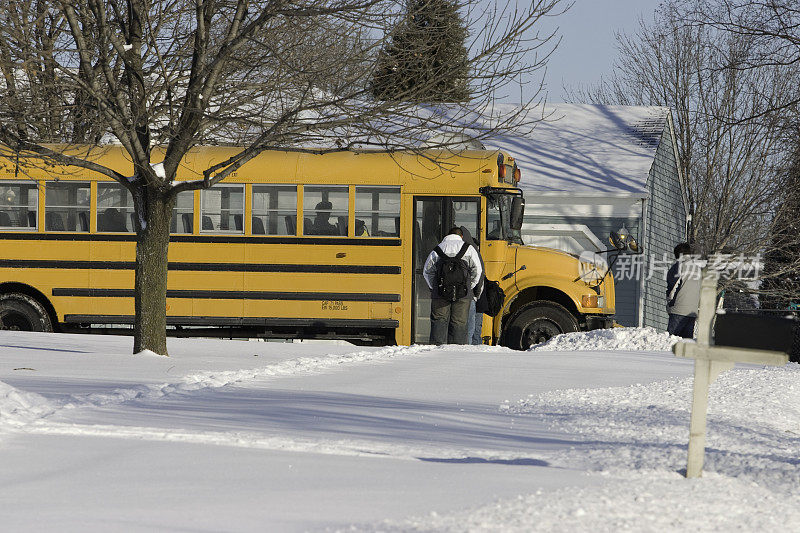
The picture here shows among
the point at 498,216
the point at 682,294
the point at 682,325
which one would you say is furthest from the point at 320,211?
the point at 682,325

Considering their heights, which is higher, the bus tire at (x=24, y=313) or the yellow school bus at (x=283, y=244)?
the yellow school bus at (x=283, y=244)

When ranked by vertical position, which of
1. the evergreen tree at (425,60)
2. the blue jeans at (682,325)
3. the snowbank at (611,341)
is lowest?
the snowbank at (611,341)

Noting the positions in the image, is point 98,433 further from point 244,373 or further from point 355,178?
point 355,178

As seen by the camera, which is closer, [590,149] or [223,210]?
[223,210]

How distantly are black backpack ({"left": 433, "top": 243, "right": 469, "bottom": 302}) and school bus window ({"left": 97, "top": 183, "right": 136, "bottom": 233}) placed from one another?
4246 mm

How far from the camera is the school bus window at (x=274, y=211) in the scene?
14.4m

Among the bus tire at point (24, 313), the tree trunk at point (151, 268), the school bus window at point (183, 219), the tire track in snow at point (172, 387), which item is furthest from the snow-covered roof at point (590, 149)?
the tree trunk at point (151, 268)

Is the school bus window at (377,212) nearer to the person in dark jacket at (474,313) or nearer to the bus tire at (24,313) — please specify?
the person in dark jacket at (474,313)

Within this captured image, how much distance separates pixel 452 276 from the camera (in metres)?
13.2

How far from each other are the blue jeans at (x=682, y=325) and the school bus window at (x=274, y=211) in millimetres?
5034

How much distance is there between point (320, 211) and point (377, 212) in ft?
2.46

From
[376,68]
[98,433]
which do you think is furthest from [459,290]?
[98,433]

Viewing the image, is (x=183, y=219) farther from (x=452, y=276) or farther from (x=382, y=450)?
(x=382, y=450)

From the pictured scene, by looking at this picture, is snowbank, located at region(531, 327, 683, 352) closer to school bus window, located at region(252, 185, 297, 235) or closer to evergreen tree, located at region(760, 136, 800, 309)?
school bus window, located at region(252, 185, 297, 235)
